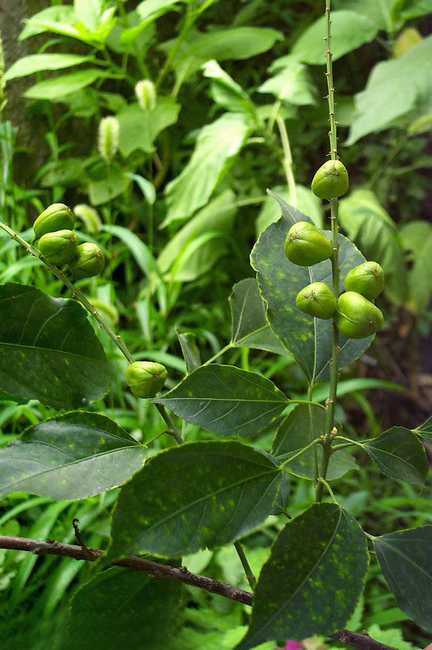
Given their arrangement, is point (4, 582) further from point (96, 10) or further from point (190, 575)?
point (96, 10)

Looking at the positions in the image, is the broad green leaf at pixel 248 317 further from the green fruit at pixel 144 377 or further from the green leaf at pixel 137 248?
the green leaf at pixel 137 248

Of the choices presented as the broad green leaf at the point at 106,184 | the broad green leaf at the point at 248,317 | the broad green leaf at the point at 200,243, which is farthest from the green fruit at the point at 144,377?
the broad green leaf at the point at 106,184

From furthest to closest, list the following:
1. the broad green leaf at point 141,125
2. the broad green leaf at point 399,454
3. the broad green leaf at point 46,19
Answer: the broad green leaf at point 141,125, the broad green leaf at point 46,19, the broad green leaf at point 399,454

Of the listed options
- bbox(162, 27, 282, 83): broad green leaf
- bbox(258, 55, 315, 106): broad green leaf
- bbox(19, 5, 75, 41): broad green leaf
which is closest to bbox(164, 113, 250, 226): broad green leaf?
bbox(258, 55, 315, 106): broad green leaf

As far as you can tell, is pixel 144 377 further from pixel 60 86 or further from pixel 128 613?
pixel 60 86

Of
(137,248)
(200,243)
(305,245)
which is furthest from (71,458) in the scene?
(200,243)

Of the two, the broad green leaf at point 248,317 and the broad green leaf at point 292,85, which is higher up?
the broad green leaf at point 248,317

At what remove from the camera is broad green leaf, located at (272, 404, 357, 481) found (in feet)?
1.39

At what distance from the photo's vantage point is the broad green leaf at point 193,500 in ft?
0.95

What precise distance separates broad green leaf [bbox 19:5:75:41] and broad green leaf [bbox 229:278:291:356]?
107 cm

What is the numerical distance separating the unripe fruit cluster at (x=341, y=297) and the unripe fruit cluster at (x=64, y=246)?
0.37ft

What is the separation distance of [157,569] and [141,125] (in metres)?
1.36

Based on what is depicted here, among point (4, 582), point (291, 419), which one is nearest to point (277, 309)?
point (291, 419)

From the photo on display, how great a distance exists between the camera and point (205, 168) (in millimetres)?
1512
